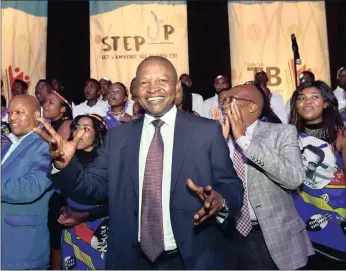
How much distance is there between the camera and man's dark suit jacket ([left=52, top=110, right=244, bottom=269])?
1759mm

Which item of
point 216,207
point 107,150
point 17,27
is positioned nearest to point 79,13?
point 17,27

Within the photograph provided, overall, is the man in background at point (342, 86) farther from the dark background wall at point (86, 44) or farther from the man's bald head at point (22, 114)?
the man's bald head at point (22, 114)

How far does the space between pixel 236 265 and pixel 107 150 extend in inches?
40.1

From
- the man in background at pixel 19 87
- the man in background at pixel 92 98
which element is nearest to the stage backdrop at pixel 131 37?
the man in background at pixel 92 98

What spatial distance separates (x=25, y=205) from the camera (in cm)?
243

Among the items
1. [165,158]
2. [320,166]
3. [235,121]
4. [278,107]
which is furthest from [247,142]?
[278,107]

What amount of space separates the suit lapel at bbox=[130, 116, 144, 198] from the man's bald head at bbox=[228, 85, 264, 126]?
82 centimetres

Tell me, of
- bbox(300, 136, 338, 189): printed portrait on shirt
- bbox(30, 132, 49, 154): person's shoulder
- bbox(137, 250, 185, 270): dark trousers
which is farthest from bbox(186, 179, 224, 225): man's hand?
bbox(300, 136, 338, 189): printed portrait on shirt

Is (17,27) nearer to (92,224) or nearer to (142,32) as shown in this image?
(142,32)

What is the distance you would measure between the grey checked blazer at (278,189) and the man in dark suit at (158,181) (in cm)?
41

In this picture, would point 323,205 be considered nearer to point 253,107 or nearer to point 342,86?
point 253,107

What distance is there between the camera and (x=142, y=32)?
271 inches

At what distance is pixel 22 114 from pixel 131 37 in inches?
177

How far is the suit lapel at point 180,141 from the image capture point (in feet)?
5.96
